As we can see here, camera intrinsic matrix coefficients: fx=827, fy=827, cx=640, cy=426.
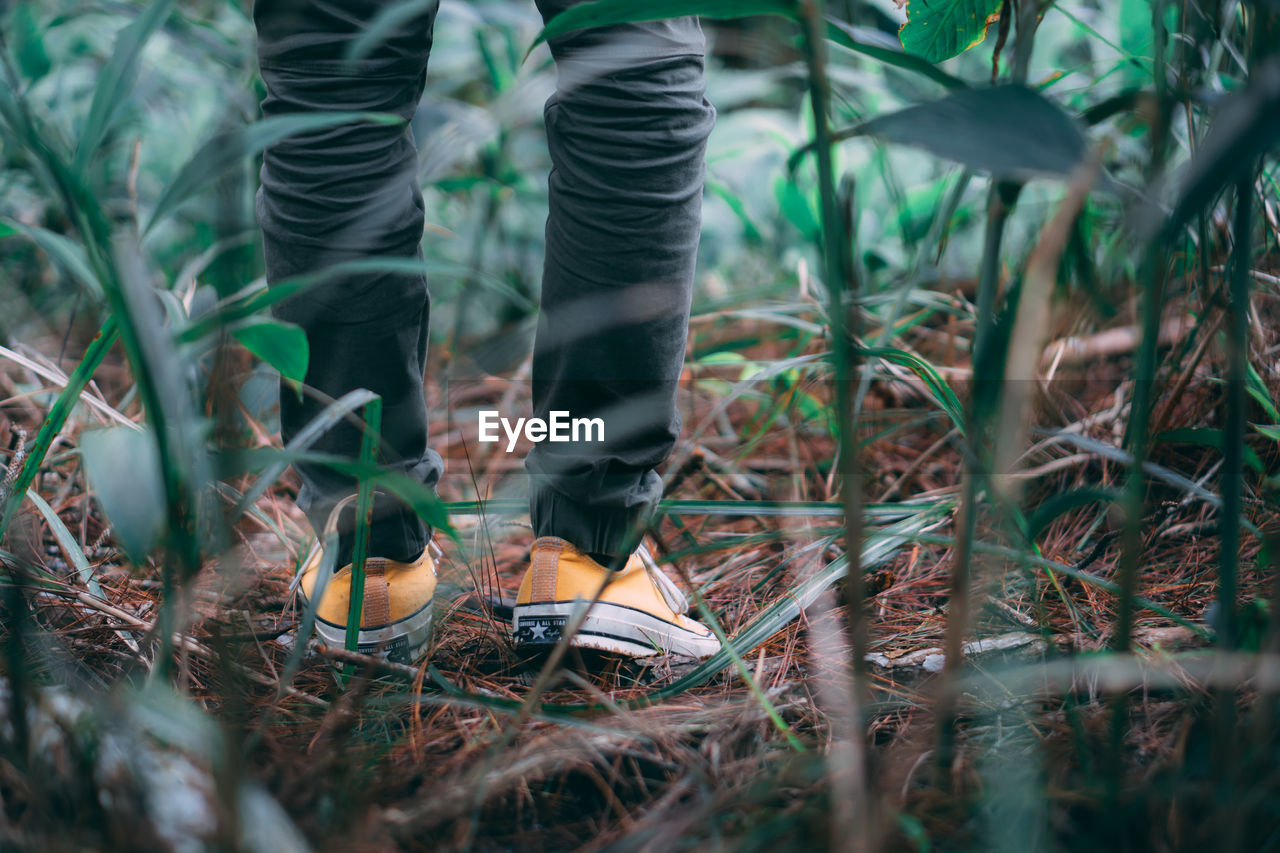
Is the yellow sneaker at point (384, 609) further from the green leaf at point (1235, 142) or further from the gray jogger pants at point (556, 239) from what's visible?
the green leaf at point (1235, 142)

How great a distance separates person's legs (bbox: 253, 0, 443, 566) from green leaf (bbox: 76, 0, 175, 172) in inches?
9.2

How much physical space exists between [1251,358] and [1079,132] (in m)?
0.71

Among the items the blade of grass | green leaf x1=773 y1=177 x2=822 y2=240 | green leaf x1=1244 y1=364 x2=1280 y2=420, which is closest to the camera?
the blade of grass

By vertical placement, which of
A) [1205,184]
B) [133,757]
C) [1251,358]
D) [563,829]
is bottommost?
[563,829]

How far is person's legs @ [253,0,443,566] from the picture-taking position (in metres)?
0.68

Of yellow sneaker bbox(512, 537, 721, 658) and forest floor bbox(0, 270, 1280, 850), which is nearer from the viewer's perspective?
forest floor bbox(0, 270, 1280, 850)

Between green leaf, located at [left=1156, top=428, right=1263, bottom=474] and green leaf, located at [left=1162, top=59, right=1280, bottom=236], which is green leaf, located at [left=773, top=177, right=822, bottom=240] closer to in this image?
green leaf, located at [left=1156, top=428, right=1263, bottom=474]

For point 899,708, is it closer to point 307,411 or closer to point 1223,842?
point 1223,842

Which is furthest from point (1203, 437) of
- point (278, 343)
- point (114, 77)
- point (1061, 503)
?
point (114, 77)

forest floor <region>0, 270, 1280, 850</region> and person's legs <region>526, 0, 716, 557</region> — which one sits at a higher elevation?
person's legs <region>526, 0, 716, 557</region>

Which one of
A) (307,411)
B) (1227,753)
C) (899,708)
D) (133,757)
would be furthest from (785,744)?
(307,411)

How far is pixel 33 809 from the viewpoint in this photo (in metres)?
0.43

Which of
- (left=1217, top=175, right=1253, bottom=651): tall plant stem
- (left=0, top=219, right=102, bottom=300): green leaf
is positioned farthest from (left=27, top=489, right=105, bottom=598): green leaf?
(left=1217, top=175, right=1253, bottom=651): tall plant stem

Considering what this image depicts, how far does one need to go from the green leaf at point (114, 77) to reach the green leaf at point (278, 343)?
117 mm
